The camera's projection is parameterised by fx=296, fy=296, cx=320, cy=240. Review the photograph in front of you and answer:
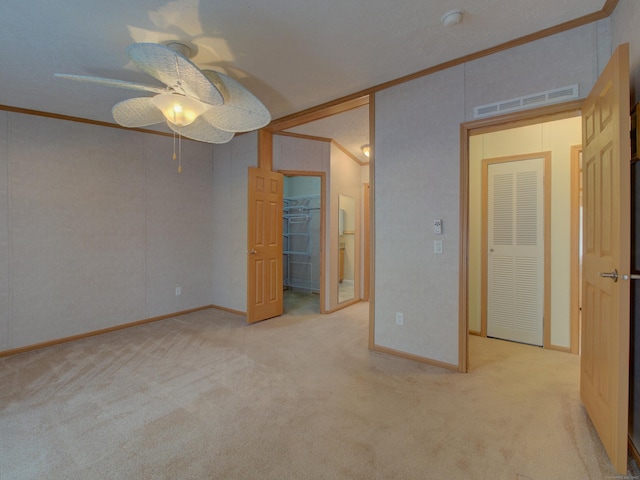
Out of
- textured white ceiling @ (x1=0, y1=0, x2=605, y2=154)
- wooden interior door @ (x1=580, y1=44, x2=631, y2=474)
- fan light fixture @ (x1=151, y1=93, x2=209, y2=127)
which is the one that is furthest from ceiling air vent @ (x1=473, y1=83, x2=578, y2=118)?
fan light fixture @ (x1=151, y1=93, x2=209, y2=127)

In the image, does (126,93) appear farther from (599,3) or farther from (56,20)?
(599,3)

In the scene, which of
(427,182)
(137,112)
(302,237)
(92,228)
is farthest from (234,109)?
(302,237)

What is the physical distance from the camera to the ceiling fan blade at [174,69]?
1.49 metres

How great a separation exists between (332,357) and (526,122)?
2.58 metres

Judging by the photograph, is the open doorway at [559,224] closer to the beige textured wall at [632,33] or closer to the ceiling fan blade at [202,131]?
the beige textured wall at [632,33]

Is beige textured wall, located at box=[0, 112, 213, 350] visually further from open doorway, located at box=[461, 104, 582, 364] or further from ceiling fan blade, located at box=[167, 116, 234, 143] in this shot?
open doorway, located at box=[461, 104, 582, 364]

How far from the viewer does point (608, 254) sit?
5.17ft

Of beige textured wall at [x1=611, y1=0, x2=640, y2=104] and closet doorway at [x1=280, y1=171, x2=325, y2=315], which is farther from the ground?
beige textured wall at [x1=611, y1=0, x2=640, y2=104]

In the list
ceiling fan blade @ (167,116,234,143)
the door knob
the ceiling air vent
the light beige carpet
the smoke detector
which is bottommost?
the light beige carpet

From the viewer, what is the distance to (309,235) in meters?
6.23

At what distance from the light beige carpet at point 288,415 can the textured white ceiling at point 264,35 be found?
2586 millimetres

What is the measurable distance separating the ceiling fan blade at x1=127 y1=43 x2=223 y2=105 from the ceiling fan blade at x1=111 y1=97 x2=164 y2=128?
16.5 inches

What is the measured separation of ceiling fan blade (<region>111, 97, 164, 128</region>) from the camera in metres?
2.06

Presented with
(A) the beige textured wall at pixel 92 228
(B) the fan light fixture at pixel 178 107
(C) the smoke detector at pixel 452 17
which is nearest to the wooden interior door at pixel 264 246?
(A) the beige textured wall at pixel 92 228
